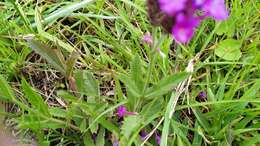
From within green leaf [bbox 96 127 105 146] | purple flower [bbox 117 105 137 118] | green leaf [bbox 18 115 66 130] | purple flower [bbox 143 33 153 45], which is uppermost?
purple flower [bbox 143 33 153 45]

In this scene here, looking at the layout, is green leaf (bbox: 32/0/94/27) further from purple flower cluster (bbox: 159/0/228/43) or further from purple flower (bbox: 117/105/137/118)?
purple flower cluster (bbox: 159/0/228/43)

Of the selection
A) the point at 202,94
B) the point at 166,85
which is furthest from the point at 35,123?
the point at 202,94

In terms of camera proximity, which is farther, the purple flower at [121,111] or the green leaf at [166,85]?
the purple flower at [121,111]

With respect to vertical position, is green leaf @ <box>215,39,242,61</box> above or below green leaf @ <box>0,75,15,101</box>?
above

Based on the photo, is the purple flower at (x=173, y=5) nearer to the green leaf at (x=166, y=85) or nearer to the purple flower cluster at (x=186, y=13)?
the purple flower cluster at (x=186, y=13)

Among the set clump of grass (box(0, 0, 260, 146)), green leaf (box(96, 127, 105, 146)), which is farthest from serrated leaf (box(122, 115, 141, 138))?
green leaf (box(96, 127, 105, 146))

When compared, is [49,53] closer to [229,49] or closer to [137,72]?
[137,72]

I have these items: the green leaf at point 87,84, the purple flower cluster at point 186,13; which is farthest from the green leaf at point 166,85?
the purple flower cluster at point 186,13

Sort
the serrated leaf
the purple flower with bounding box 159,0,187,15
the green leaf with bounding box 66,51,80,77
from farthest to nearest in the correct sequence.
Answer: the green leaf with bounding box 66,51,80,77
the serrated leaf
the purple flower with bounding box 159,0,187,15
